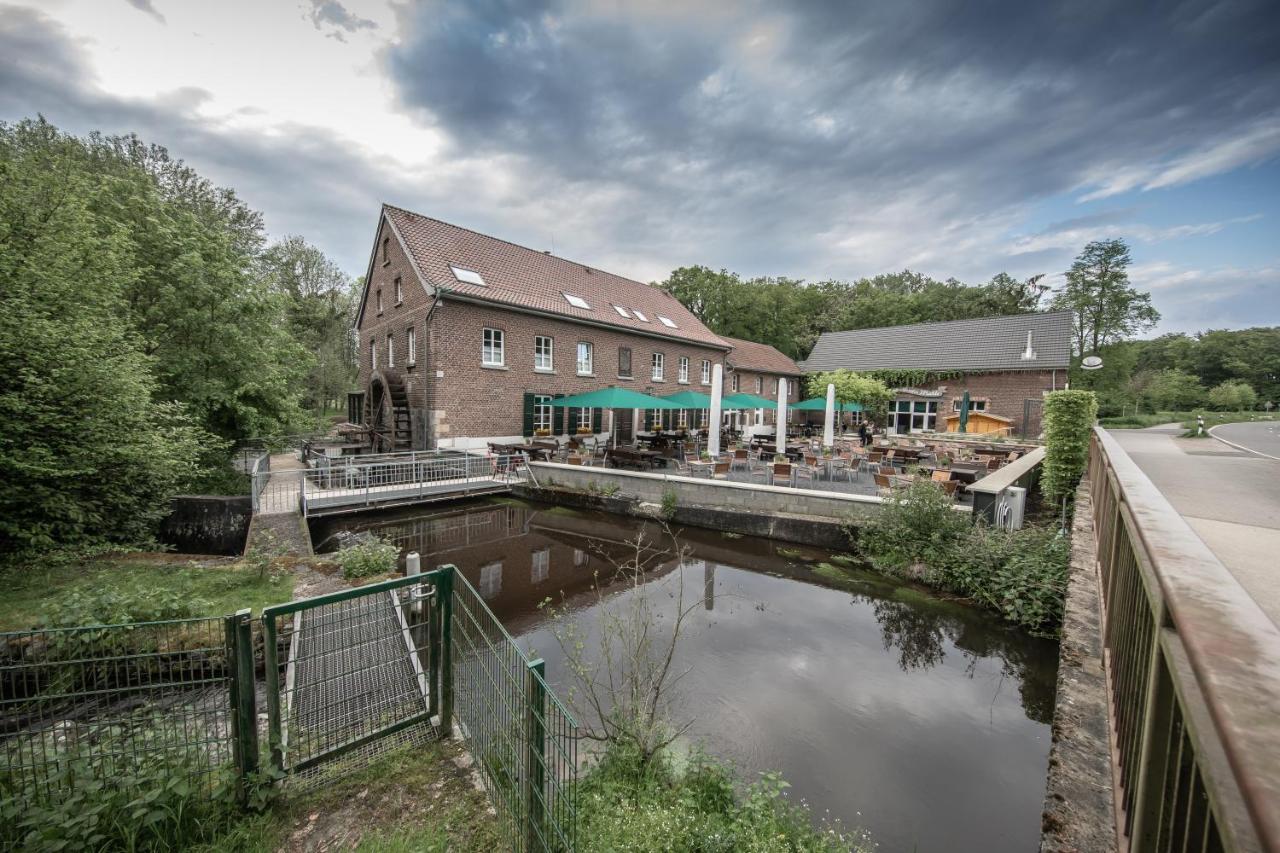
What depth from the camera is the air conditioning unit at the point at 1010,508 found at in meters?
8.14

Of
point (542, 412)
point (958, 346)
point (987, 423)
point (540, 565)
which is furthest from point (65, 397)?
point (958, 346)

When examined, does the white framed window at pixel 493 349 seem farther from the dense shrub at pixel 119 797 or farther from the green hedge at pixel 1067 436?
the green hedge at pixel 1067 436

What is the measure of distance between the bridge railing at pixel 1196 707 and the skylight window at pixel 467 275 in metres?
17.4

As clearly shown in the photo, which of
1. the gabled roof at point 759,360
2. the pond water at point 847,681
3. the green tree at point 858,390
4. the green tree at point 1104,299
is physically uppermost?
the green tree at point 1104,299

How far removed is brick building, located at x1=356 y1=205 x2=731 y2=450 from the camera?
15898mm

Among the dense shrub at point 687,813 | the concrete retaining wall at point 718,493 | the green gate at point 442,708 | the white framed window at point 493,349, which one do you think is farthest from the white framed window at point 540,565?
the white framed window at point 493,349

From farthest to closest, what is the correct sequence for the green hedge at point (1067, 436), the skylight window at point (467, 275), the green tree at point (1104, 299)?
the green tree at point (1104, 299) → the skylight window at point (467, 275) → the green hedge at point (1067, 436)

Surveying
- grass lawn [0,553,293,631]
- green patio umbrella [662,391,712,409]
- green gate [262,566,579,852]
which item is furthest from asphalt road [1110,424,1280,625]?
green patio umbrella [662,391,712,409]

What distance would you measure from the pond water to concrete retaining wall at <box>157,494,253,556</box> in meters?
1.38

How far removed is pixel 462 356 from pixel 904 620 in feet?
45.6

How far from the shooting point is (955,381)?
86.0 ft

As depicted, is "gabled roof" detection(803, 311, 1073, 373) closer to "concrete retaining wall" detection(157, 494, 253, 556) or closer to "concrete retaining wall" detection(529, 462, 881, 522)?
"concrete retaining wall" detection(529, 462, 881, 522)

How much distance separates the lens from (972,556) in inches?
286

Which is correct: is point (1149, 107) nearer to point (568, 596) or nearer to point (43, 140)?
point (568, 596)
